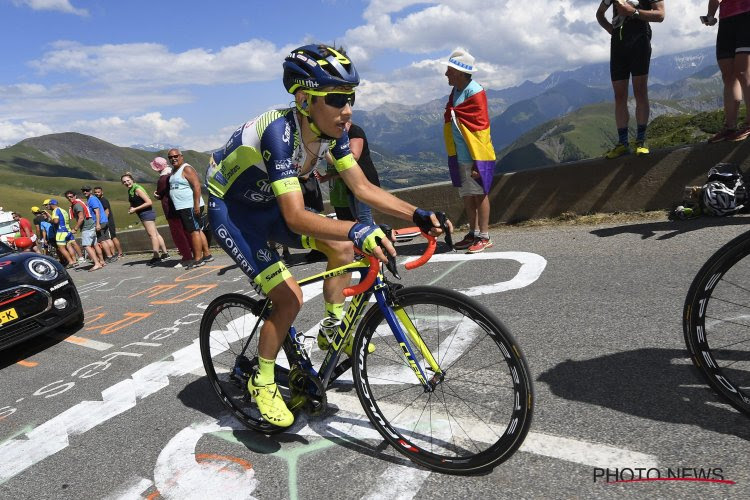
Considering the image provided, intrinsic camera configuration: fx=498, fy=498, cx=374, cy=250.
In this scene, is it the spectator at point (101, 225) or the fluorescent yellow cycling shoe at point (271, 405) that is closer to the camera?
the fluorescent yellow cycling shoe at point (271, 405)

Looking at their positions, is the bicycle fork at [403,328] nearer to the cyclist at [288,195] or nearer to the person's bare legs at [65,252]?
the cyclist at [288,195]

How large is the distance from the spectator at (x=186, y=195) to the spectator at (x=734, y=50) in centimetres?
849

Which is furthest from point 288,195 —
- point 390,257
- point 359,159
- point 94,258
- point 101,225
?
point 94,258

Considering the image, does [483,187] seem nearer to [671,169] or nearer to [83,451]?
[671,169]

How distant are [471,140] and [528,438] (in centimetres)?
492

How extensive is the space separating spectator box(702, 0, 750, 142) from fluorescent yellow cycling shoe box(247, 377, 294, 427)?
6.08m

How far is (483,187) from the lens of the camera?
7.06 metres

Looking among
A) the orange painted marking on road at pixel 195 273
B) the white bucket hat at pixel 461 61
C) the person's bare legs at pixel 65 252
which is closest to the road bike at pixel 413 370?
the white bucket hat at pixel 461 61

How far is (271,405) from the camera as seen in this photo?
123 inches

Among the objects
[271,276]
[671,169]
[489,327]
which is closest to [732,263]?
[489,327]

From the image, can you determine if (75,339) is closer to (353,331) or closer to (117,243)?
(353,331)

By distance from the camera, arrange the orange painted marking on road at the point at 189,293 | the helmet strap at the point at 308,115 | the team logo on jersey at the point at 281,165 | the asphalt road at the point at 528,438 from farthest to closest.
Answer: the orange painted marking on road at the point at 189,293 < the helmet strap at the point at 308,115 < the team logo on jersey at the point at 281,165 < the asphalt road at the point at 528,438

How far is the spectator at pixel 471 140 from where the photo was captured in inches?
267

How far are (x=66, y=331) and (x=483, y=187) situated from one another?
6.13 metres
